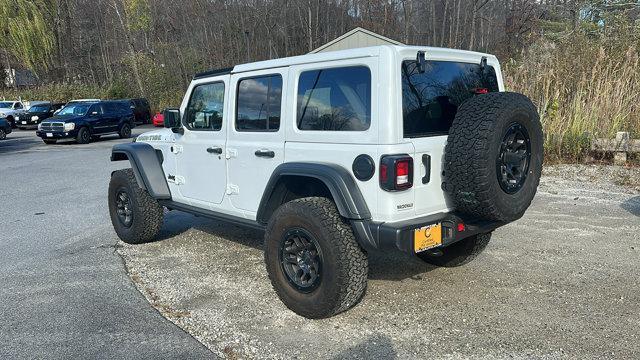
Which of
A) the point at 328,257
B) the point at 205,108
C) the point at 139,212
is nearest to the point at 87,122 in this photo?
the point at 139,212

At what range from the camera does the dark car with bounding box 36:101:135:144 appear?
18.9 metres

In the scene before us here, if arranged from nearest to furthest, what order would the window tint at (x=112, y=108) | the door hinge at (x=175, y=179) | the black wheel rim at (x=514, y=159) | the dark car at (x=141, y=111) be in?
the black wheel rim at (x=514, y=159), the door hinge at (x=175, y=179), the window tint at (x=112, y=108), the dark car at (x=141, y=111)

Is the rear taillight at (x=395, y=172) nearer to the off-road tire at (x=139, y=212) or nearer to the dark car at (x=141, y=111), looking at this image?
the off-road tire at (x=139, y=212)

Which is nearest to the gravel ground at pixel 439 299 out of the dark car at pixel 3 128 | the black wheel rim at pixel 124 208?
the black wheel rim at pixel 124 208

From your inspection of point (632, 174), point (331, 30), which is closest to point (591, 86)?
point (632, 174)

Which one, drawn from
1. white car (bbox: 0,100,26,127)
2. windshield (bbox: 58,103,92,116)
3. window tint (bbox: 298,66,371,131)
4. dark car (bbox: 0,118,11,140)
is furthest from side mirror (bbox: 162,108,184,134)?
white car (bbox: 0,100,26,127)

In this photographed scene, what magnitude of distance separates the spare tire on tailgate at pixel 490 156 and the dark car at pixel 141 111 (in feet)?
90.3

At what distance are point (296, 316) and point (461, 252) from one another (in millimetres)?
1785

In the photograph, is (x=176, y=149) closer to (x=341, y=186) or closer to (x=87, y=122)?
(x=341, y=186)

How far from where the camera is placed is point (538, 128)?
376 centimetres

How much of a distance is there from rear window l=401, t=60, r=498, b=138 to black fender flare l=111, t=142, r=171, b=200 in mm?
3103

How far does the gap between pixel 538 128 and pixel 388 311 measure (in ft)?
6.05

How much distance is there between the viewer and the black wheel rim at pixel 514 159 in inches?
138

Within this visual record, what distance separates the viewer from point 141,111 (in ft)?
94.6
